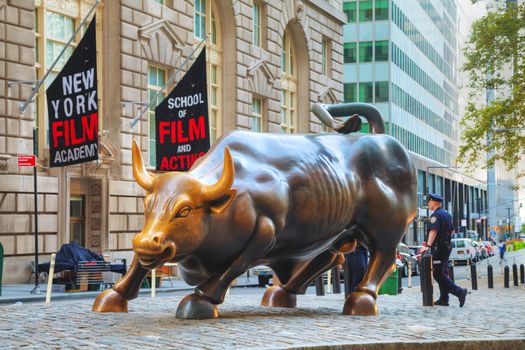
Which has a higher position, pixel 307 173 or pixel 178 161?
pixel 178 161

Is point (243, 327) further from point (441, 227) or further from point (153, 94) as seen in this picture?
point (153, 94)

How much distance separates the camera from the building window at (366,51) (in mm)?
70375

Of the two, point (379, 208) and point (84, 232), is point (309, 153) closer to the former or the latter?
point (379, 208)

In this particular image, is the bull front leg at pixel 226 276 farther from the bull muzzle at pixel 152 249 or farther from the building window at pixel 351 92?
the building window at pixel 351 92

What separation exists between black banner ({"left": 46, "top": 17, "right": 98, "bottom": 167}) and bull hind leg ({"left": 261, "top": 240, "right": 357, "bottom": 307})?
42.1 ft

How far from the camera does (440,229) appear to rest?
567 inches

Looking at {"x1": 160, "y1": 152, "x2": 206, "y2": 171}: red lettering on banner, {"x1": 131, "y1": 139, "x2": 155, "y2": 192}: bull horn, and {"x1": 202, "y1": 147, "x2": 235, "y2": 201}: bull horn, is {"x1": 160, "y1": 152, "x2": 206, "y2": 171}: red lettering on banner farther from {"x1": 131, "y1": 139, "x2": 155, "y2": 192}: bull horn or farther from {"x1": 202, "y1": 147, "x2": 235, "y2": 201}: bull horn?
{"x1": 202, "y1": 147, "x2": 235, "y2": 201}: bull horn

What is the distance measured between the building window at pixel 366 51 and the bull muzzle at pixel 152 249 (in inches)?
2442

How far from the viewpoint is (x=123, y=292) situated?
10977mm

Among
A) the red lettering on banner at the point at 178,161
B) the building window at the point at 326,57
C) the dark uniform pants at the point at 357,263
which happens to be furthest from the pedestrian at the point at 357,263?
the building window at the point at 326,57

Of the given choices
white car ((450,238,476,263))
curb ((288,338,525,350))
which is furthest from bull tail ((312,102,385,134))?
white car ((450,238,476,263))

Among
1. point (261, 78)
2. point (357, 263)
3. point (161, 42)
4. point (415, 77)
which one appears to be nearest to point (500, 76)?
point (261, 78)

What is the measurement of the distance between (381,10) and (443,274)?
57.5 meters

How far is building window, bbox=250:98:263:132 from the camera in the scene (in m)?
41.7
